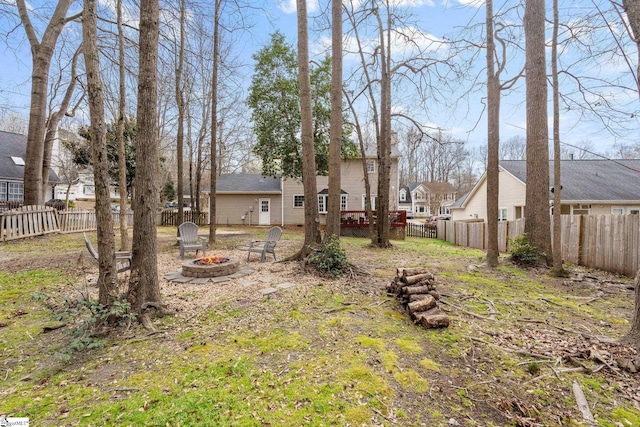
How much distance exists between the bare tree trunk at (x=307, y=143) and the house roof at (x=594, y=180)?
13860mm

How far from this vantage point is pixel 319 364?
277cm

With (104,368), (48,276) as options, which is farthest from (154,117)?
(48,276)

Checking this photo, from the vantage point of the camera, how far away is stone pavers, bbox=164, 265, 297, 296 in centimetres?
501

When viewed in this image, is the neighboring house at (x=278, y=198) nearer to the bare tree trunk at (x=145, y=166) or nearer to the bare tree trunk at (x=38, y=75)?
the bare tree trunk at (x=38, y=75)

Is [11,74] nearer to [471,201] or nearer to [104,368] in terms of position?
[104,368]

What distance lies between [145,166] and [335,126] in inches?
162

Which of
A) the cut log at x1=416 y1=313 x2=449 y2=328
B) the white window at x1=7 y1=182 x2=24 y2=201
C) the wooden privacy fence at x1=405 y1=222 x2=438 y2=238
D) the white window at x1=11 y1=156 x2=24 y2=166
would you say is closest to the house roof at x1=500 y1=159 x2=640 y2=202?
the wooden privacy fence at x1=405 y1=222 x2=438 y2=238

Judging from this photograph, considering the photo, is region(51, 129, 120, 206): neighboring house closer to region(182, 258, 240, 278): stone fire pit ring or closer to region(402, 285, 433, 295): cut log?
region(182, 258, 240, 278): stone fire pit ring

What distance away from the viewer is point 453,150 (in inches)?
1497

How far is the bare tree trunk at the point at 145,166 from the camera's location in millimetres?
3510

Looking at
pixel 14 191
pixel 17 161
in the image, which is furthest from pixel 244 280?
pixel 14 191

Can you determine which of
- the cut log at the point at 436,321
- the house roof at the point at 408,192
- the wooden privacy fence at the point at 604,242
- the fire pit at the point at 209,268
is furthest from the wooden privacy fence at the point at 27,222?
the house roof at the point at 408,192

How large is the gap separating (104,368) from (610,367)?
486cm

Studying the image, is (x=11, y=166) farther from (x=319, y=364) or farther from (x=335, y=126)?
(x=319, y=364)
